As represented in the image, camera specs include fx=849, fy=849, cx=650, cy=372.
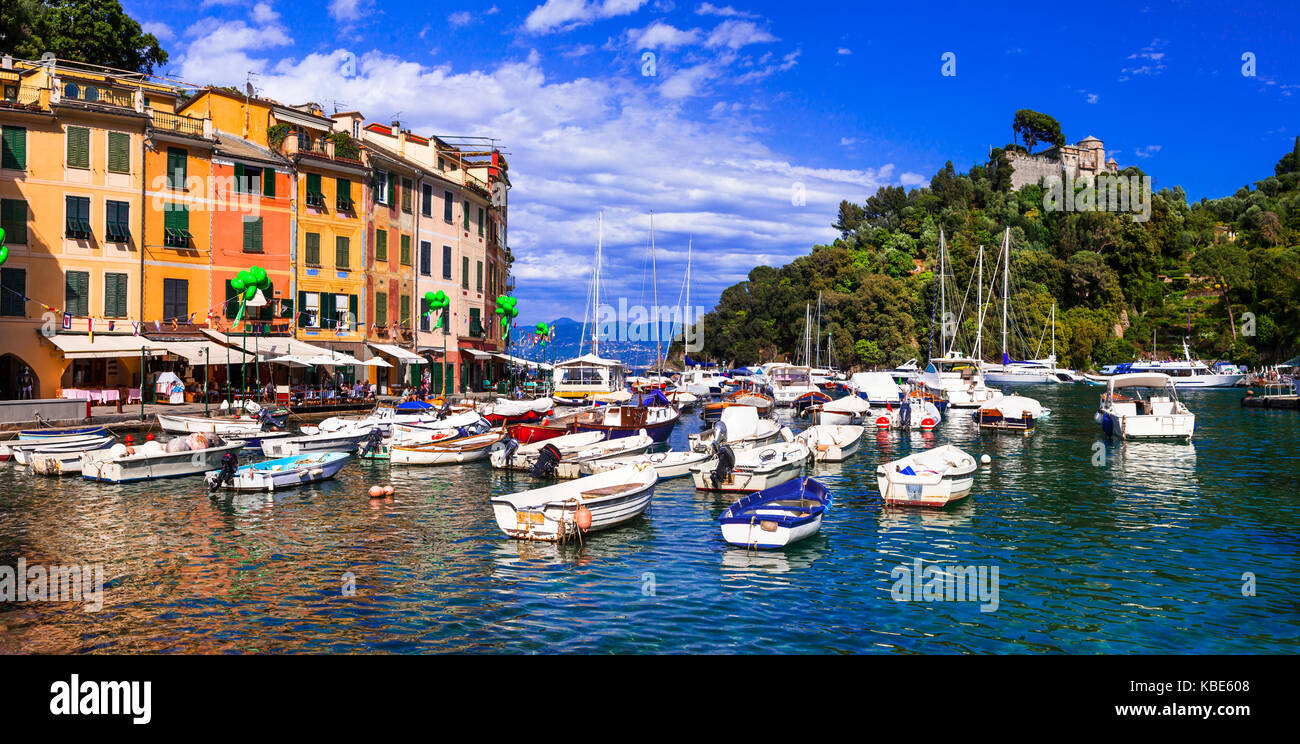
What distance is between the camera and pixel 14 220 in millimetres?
39625

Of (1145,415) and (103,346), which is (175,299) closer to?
(103,346)

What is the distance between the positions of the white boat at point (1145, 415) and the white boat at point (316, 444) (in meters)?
37.3

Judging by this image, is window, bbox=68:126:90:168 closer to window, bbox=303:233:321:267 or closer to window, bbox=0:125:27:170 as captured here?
window, bbox=0:125:27:170

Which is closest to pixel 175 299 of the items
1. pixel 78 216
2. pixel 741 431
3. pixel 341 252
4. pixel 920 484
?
pixel 78 216

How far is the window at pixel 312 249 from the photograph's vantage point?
159ft

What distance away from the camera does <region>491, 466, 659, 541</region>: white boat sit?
20500 mm

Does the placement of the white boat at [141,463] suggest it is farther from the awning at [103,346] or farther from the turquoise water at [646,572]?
Answer: the awning at [103,346]

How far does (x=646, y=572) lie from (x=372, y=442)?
65.5ft

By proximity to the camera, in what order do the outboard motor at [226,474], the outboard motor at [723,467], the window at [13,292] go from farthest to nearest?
the window at [13,292]
the outboard motor at [723,467]
the outboard motor at [226,474]

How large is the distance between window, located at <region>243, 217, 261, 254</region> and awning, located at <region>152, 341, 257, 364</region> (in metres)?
6.10

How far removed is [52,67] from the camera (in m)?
41.6

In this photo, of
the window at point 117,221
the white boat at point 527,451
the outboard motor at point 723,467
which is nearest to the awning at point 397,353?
the window at point 117,221

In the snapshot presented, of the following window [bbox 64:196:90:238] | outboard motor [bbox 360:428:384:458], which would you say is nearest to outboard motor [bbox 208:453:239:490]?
outboard motor [bbox 360:428:384:458]
